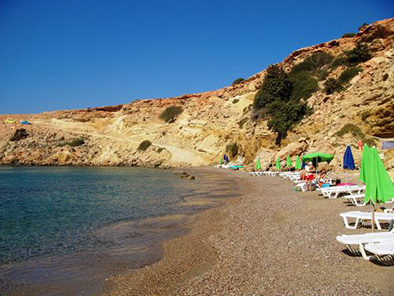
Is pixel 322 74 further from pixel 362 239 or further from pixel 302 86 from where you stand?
pixel 362 239

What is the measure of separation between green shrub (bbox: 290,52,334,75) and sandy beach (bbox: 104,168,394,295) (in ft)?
135

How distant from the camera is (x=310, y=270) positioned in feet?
17.2

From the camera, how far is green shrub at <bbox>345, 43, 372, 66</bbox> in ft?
120

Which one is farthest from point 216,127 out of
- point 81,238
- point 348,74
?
point 81,238

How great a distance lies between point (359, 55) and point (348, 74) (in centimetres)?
639

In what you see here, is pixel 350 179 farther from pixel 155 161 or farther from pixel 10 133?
pixel 10 133

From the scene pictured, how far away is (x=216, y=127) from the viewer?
164 feet

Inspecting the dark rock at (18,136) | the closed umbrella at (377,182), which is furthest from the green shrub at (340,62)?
the dark rock at (18,136)

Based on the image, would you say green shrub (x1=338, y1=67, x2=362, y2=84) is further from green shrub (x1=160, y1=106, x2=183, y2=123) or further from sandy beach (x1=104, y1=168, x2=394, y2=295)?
green shrub (x1=160, y1=106, x2=183, y2=123)

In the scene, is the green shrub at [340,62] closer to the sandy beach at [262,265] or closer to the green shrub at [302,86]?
the green shrub at [302,86]

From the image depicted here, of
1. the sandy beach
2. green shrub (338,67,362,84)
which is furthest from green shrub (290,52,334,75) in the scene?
the sandy beach

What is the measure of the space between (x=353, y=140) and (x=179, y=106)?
50.0 m

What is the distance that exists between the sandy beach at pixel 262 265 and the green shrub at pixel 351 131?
600 inches

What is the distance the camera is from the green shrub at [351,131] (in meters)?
22.3
